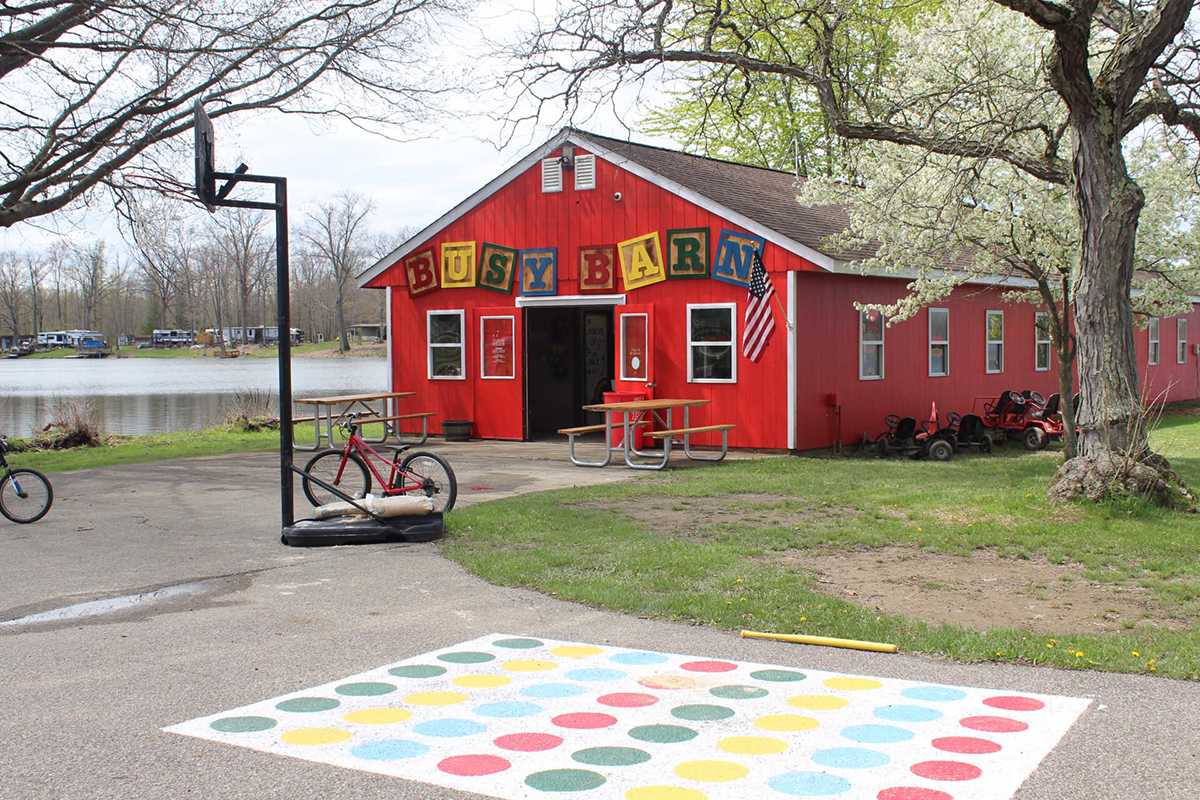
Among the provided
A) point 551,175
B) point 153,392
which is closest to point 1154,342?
point 551,175

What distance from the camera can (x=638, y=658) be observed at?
5992 mm

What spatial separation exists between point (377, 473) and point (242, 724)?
595 cm

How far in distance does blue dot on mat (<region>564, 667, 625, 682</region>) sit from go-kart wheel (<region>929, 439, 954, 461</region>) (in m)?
12.0

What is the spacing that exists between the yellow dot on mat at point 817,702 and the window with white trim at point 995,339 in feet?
59.4

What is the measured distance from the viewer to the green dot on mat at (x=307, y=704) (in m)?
5.03

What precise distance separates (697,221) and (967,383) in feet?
24.1

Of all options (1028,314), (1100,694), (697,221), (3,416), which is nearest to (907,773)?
(1100,694)

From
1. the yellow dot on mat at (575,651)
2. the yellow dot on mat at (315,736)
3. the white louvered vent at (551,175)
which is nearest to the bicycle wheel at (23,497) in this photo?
the yellow dot on mat at (575,651)

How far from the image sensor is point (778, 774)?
420cm

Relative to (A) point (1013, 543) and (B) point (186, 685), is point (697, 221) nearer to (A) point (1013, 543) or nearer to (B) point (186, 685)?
(A) point (1013, 543)

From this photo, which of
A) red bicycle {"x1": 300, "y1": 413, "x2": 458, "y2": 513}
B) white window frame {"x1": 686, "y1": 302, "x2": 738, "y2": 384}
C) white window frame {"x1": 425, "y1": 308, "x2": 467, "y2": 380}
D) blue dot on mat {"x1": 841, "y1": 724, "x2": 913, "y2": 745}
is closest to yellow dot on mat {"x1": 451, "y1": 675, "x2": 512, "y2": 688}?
blue dot on mat {"x1": 841, "y1": 724, "x2": 913, "y2": 745}

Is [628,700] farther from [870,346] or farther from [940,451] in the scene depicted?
[870,346]

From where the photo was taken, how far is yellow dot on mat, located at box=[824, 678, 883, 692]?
539 cm

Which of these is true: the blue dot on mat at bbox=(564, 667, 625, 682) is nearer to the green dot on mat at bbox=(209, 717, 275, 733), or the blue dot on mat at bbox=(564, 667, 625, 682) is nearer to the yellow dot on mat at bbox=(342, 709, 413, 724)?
the yellow dot on mat at bbox=(342, 709, 413, 724)
